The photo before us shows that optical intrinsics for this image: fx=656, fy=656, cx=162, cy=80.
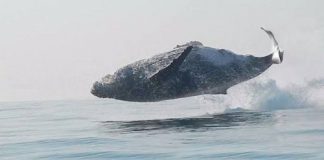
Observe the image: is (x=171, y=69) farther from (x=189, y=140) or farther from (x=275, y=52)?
(x=189, y=140)

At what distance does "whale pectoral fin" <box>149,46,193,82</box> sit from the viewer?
2131cm

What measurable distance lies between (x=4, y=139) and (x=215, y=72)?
24.7 feet

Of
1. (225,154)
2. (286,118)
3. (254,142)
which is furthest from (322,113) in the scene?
(225,154)

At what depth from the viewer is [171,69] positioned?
21.8 meters

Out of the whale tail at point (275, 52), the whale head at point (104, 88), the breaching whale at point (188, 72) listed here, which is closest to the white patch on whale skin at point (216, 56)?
the breaching whale at point (188, 72)

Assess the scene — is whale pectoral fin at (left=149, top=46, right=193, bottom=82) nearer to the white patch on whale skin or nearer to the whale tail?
the white patch on whale skin

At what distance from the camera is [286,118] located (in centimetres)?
2255

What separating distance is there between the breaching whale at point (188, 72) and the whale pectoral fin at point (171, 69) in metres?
0.27

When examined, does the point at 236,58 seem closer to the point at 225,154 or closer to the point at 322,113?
the point at 322,113

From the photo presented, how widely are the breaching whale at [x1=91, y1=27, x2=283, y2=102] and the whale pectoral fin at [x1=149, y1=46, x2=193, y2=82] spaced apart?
0.27 metres

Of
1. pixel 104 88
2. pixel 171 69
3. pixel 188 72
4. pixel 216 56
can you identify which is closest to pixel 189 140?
pixel 171 69

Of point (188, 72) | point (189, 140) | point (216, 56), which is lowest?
point (189, 140)

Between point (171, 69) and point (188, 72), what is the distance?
40.9 inches

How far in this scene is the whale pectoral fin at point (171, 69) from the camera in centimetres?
2131
